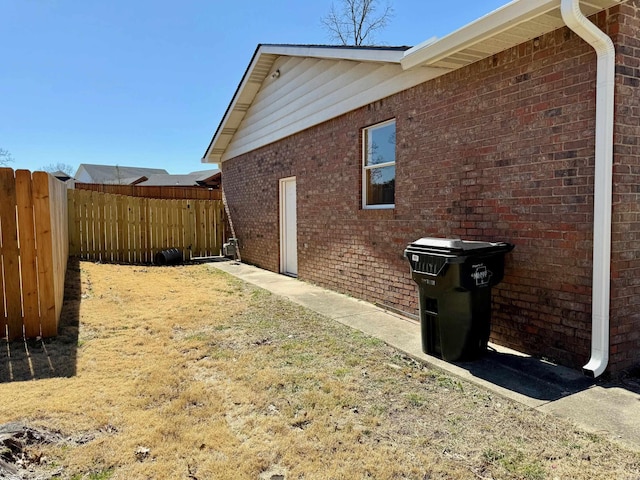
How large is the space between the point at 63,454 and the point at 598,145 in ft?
15.9

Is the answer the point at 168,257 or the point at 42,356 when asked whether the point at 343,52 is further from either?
the point at 168,257

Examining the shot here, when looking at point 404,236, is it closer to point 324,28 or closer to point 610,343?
point 610,343

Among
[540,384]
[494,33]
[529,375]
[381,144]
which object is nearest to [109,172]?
[381,144]

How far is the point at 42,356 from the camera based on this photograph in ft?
14.5

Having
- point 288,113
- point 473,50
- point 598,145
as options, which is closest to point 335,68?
point 288,113

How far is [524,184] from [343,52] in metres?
4.14

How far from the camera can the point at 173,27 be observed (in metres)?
12.8

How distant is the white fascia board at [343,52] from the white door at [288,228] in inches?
112

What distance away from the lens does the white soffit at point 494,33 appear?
3615 millimetres

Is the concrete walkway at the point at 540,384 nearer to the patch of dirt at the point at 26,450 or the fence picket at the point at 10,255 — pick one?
the patch of dirt at the point at 26,450

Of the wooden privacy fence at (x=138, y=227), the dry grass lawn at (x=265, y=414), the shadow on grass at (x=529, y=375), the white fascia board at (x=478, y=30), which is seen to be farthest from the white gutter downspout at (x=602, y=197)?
the wooden privacy fence at (x=138, y=227)

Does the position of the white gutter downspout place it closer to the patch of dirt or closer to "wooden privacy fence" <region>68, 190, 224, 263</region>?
the patch of dirt

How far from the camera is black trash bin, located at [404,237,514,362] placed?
4090 mm

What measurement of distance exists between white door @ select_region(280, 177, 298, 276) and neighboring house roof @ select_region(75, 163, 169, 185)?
1827 inches
